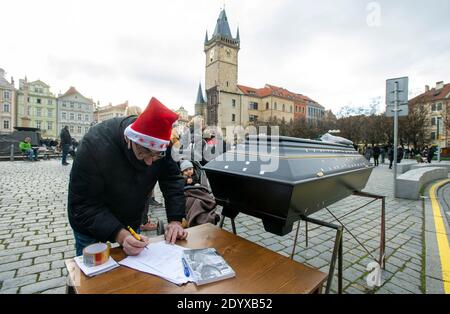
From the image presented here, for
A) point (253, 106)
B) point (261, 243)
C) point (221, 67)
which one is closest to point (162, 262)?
point (261, 243)

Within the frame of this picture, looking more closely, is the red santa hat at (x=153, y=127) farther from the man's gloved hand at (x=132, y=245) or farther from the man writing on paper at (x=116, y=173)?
the man's gloved hand at (x=132, y=245)

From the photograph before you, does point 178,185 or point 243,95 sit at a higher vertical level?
point 243,95

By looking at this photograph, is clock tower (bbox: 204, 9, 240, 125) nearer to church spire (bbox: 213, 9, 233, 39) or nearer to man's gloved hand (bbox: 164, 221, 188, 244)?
church spire (bbox: 213, 9, 233, 39)

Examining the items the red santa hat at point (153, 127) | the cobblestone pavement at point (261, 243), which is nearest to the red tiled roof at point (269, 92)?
the cobblestone pavement at point (261, 243)

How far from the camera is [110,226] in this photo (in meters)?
1.47

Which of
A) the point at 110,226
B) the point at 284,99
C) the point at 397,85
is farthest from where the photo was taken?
the point at 284,99

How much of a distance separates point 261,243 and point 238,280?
252 cm

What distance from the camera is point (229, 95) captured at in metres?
59.1
